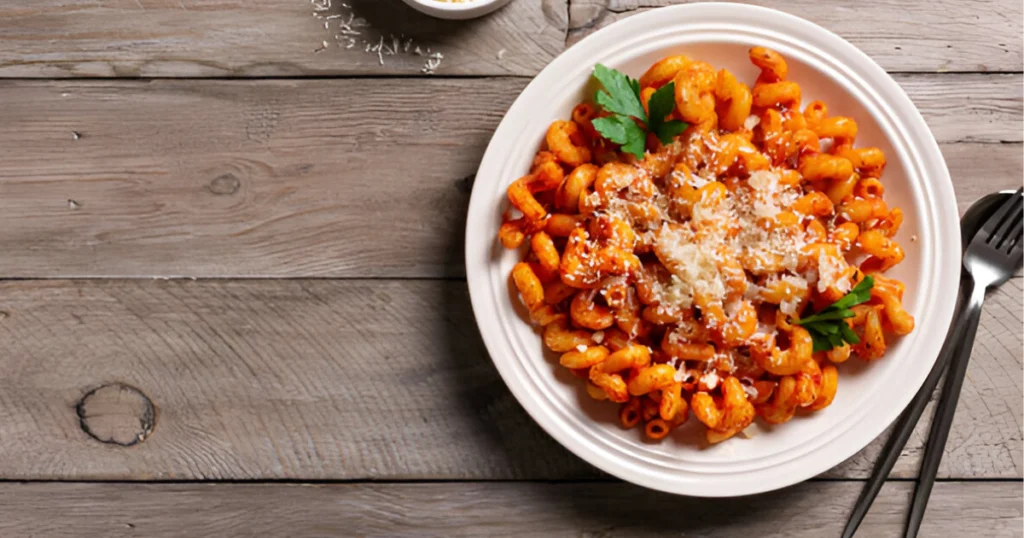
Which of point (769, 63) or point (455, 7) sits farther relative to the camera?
point (455, 7)

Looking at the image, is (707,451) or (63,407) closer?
(707,451)

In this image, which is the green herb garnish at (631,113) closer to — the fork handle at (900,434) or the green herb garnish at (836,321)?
the green herb garnish at (836,321)

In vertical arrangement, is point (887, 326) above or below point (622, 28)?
below

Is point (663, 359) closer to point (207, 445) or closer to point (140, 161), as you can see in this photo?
point (207, 445)

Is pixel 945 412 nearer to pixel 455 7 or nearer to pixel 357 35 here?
pixel 455 7

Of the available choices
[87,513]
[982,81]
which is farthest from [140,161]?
[982,81]

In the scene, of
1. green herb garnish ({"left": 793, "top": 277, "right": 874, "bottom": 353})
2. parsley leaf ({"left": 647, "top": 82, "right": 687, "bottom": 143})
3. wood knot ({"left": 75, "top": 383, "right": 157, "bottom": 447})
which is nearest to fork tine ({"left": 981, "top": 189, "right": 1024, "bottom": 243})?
green herb garnish ({"left": 793, "top": 277, "right": 874, "bottom": 353})

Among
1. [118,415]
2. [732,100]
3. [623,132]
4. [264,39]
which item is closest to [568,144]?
[623,132]

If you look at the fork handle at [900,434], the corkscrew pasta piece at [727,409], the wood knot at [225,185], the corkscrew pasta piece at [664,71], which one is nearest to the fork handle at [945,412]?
the fork handle at [900,434]
